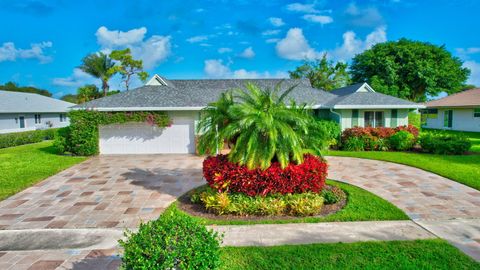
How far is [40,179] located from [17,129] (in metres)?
21.5

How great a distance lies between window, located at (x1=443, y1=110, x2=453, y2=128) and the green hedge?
3822cm

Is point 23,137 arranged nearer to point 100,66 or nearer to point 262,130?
point 100,66

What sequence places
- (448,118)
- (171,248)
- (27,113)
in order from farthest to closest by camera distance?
1. (27,113)
2. (448,118)
3. (171,248)

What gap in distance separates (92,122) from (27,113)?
18.7m

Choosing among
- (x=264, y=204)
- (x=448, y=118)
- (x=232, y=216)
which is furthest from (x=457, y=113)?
(x=232, y=216)

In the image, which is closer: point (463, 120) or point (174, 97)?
point (174, 97)

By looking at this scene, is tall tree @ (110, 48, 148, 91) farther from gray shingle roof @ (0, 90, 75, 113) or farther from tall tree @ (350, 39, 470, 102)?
tall tree @ (350, 39, 470, 102)

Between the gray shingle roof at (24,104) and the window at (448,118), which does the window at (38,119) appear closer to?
the gray shingle roof at (24,104)

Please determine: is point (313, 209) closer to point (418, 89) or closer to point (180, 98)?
point (180, 98)

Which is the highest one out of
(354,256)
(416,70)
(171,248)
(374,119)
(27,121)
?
(416,70)

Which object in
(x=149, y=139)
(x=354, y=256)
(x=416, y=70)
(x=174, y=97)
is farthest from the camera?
(x=416, y=70)

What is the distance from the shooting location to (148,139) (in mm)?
15609

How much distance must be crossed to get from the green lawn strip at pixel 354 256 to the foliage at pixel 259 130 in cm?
230

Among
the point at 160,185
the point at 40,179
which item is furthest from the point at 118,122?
the point at 160,185
